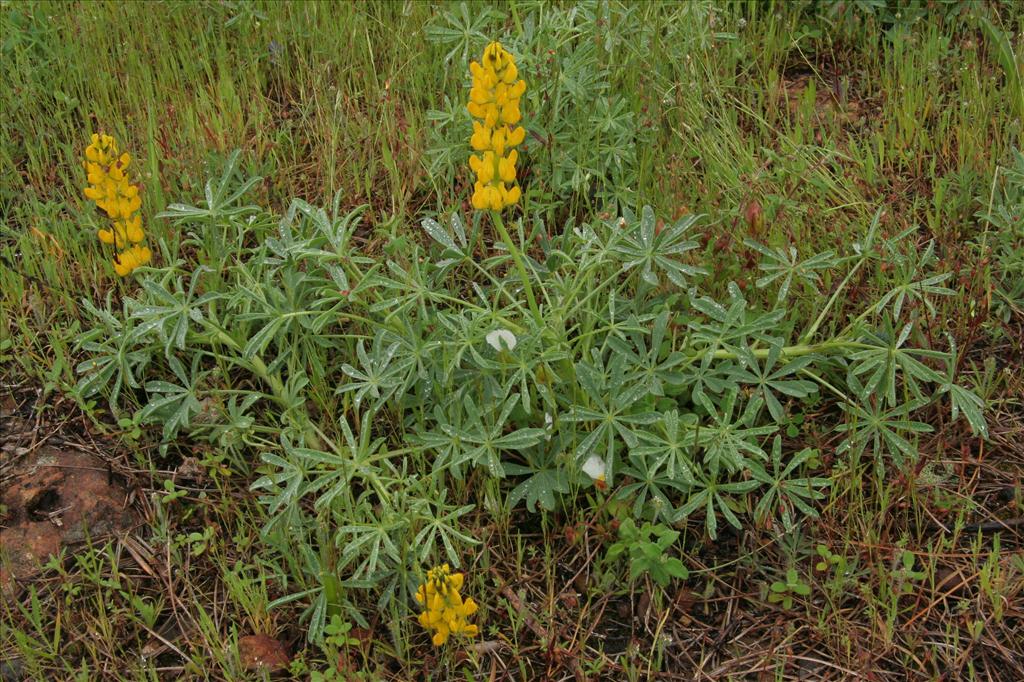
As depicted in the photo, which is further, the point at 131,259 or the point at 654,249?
the point at 131,259

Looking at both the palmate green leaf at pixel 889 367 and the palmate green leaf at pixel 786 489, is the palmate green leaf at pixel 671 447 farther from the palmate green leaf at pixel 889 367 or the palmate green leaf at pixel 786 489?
the palmate green leaf at pixel 889 367

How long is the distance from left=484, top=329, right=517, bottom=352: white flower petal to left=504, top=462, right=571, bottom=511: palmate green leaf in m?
0.30

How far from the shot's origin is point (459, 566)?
2.22 meters

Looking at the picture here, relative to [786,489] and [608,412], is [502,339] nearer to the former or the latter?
[608,412]

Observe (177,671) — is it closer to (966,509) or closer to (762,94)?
(966,509)

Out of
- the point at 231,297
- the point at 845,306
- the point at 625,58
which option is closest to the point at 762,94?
the point at 625,58

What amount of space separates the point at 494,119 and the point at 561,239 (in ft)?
2.06

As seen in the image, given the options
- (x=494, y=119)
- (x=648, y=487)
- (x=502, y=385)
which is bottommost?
(x=648, y=487)

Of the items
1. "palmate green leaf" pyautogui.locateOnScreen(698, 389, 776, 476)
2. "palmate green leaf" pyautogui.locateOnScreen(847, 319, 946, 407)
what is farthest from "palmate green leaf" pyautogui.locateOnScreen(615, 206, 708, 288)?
"palmate green leaf" pyautogui.locateOnScreen(847, 319, 946, 407)

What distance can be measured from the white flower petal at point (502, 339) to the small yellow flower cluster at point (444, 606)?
531 mm

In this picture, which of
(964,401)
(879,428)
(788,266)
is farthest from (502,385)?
(964,401)

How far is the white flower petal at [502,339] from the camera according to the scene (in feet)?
7.52

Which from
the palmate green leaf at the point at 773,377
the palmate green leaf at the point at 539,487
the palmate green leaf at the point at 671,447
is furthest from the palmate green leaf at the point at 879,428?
the palmate green leaf at the point at 539,487

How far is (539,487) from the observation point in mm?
2350
